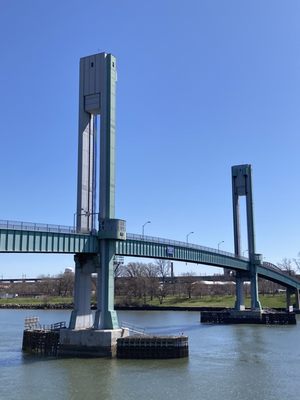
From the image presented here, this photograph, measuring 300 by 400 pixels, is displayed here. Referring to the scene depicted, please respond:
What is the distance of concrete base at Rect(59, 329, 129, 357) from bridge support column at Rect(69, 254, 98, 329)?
1676 millimetres

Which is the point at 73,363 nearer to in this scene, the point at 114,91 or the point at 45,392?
the point at 45,392

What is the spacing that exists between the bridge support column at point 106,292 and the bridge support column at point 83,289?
1144 millimetres

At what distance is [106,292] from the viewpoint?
50906mm

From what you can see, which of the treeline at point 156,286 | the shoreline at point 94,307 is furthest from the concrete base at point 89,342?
the treeline at point 156,286

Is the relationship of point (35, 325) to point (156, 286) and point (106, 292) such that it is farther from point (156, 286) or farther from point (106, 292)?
point (156, 286)

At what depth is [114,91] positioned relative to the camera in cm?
5456

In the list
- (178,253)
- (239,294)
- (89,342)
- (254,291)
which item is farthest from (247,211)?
(89,342)

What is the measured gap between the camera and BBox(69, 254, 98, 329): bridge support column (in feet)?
167

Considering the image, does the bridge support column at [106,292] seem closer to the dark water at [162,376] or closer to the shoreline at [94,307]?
the dark water at [162,376]

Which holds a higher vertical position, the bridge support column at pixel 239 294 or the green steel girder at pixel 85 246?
the green steel girder at pixel 85 246

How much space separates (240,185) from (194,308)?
44.5 m

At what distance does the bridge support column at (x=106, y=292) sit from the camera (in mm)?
49719

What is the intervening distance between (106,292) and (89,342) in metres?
5.05

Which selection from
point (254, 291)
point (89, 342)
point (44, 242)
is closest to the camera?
point (44, 242)
